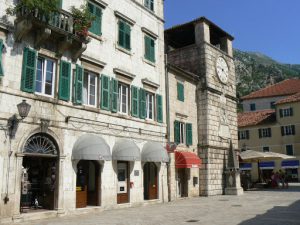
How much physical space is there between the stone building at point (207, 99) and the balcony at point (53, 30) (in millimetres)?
8995

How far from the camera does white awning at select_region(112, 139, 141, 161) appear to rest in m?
17.3

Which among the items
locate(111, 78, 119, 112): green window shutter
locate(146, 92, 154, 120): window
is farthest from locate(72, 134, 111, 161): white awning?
locate(146, 92, 154, 120): window

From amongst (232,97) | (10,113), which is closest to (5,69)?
(10,113)

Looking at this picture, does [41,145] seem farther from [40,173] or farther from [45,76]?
[45,76]

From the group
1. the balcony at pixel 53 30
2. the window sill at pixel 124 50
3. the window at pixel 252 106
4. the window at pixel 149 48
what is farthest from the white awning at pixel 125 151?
the window at pixel 252 106

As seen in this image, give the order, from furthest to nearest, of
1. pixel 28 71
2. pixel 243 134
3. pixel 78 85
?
pixel 243 134
pixel 78 85
pixel 28 71

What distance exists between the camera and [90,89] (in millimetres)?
17188

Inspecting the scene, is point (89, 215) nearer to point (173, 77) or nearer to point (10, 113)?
point (10, 113)

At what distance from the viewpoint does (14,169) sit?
13.1 meters

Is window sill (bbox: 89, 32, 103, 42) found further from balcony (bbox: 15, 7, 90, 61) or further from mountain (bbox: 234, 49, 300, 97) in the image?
mountain (bbox: 234, 49, 300, 97)

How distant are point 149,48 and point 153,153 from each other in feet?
21.7

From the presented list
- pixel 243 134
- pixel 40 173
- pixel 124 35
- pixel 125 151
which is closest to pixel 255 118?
pixel 243 134

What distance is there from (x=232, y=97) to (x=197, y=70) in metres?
4.88

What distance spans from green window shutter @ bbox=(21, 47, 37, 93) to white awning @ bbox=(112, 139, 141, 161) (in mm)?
5367
